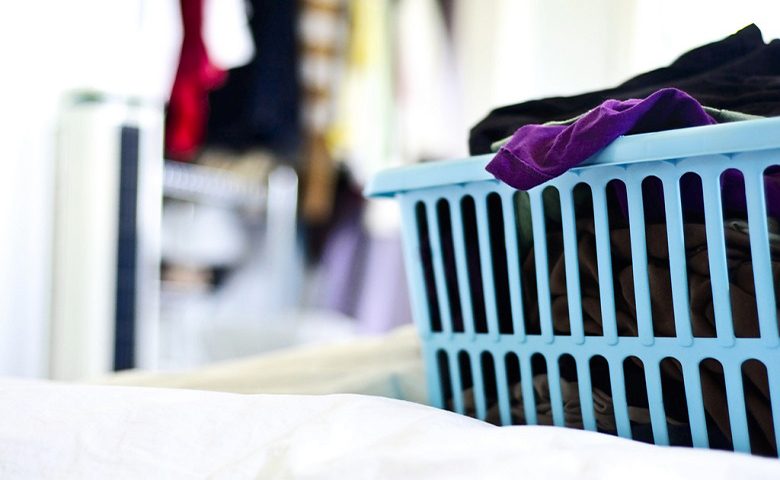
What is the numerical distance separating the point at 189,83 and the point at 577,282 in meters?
1.51

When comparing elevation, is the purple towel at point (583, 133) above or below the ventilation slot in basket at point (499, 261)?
above

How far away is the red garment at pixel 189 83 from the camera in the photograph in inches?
71.7

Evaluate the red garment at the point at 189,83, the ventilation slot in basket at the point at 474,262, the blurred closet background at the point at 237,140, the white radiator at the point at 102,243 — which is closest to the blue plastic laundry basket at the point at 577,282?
the ventilation slot in basket at the point at 474,262

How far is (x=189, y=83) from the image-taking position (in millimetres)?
1820

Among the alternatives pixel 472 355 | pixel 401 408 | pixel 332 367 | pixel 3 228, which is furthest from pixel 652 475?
pixel 3 228

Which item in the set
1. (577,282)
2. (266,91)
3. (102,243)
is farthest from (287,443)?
(266,91)

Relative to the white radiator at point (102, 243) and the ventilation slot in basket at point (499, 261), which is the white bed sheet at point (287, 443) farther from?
the white radiator at point (102, 243)

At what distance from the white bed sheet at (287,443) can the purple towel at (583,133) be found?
0.14 meters

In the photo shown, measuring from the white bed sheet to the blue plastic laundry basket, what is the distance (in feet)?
0.36

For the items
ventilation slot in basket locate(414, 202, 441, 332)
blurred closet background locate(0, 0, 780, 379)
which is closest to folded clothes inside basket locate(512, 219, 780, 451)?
ventilation slot in basket locate(414, 202, 441, 332)

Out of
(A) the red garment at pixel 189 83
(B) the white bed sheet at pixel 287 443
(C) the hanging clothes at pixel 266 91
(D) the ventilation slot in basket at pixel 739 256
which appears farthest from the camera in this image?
(C) the hanging clothes at pixel 266 91

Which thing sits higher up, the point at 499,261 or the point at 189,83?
the point at 189,83

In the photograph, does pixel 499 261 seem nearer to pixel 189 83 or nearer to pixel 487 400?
pixel 487 400

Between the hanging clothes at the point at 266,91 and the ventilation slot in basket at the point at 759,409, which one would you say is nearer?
the ventilation slot in basket at the point at 759,409
